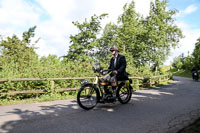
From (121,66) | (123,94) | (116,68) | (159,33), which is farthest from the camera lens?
(159,33)

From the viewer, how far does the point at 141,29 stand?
3519 centimetres

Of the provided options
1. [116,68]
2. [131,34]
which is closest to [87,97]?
[116,68]

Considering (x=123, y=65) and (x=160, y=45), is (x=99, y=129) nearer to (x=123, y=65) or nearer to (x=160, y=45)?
(x=123, y=65)

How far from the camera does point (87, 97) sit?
5609mm

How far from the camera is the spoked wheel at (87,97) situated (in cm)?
540

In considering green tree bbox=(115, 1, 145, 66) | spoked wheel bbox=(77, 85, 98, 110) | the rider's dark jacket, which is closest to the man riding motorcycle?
the rider's dark jacket

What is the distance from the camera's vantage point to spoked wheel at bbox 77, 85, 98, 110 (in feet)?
17.7

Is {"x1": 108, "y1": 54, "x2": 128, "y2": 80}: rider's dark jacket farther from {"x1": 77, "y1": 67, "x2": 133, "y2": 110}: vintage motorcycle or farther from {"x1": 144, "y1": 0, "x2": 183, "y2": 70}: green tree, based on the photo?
{"x1": 144, "y1": 0, "x2": 183, "y2": 70}: green tree

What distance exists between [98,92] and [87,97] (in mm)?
434

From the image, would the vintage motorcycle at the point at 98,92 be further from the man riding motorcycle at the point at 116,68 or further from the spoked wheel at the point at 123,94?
the man riding motorcycle at the point at 116,68

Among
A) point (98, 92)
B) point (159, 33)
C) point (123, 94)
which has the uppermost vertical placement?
point (159, 33)

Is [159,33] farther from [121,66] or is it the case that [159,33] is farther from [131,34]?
[121,66]

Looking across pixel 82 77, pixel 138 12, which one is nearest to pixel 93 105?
pixel 82 77

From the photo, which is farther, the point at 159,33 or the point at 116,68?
the point at 159,33
